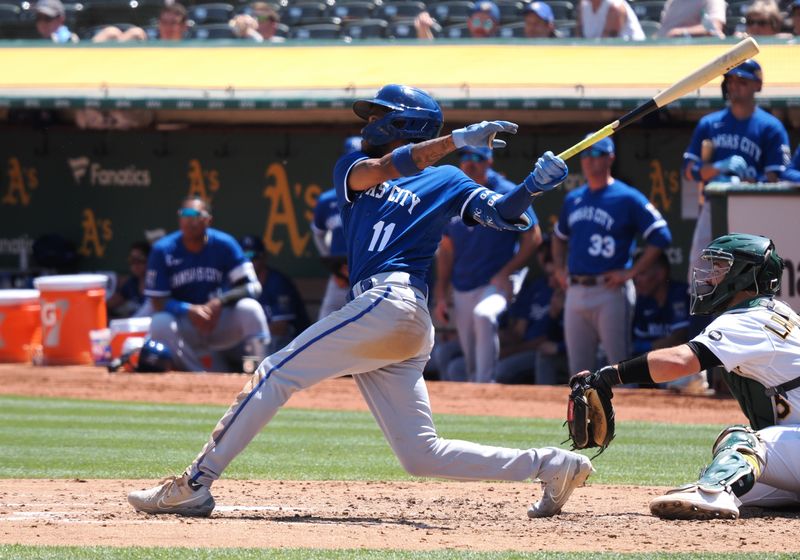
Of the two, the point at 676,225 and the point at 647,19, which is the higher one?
the point at 647,19

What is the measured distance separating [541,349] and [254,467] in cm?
428

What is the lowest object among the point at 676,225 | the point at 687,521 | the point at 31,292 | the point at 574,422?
the point at 31,292

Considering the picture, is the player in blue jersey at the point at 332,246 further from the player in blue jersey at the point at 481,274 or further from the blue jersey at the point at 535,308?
the blue jersey at the point at 535,308

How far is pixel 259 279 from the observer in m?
11.6

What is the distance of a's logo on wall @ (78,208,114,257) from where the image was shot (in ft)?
42.8

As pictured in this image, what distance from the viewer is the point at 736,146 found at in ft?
29.6

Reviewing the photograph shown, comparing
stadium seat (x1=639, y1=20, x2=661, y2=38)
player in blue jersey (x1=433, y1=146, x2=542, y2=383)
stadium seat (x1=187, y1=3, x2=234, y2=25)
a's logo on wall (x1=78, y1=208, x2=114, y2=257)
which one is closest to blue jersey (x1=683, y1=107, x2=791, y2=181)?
player in blue jersey (x1=433, y1=146, x2=542, y2=383)

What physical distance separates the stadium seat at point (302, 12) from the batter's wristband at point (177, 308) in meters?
5.03

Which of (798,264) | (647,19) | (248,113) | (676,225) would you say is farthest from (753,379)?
(647,19)

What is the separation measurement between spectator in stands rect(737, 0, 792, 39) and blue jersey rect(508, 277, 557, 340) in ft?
8.28

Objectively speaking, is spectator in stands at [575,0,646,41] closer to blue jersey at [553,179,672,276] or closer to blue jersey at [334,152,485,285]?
blue jersey at [553,179,672,276]

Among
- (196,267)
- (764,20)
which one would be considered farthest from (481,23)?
(196,267)

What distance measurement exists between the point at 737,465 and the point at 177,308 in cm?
658

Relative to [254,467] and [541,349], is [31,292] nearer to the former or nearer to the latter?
[541,349]
